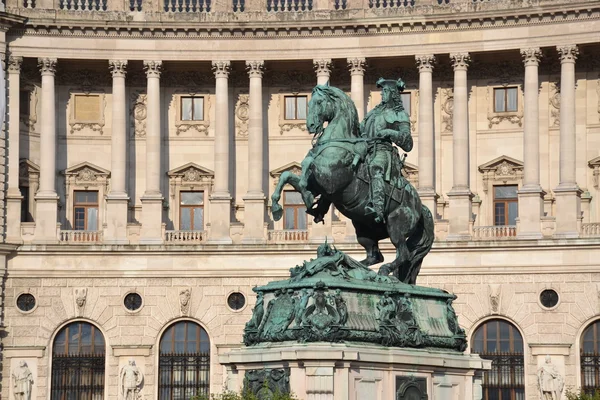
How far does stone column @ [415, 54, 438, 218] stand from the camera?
69.6 m

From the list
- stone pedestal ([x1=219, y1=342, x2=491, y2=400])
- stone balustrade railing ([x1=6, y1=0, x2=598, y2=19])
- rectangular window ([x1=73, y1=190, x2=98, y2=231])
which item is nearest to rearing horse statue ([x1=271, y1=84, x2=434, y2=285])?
stone pedestal ([x1=219, y1=342, x2=491, y2=400])

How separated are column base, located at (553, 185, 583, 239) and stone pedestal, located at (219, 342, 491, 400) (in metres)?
39.8

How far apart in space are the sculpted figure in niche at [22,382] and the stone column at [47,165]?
217 inches

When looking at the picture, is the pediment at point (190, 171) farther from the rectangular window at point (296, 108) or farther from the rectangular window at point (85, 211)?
the rectangular window at point (296, 108)

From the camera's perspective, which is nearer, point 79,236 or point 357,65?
point 79,236

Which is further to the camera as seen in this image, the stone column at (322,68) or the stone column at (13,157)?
the stone column at (322,68)

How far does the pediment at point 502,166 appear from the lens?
70750 mm

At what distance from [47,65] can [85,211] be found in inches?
260

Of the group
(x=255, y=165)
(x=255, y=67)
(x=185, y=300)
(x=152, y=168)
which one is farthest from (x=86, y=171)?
(x=255, y=67)

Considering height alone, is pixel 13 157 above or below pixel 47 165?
above

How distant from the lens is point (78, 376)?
6894cm

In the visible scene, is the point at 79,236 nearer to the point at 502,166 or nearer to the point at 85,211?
the point at 85,211

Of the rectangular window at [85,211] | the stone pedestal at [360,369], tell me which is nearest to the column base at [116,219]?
the rectangular window at [85,211]

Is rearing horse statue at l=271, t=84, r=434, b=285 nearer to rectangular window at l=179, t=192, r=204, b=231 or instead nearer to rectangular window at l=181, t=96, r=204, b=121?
rectangular window at l=179, t=192, r=204, b=231
